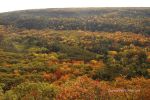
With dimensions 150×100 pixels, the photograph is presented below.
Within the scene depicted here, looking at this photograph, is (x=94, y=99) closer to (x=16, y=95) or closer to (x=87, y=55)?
(x=16, y=95)

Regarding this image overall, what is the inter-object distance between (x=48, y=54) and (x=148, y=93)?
139 metres

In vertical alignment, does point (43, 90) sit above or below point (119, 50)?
above

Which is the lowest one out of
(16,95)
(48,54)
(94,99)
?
(48,54)

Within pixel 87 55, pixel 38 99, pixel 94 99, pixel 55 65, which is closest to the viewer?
pixel 94 99

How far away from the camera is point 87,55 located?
181 metres

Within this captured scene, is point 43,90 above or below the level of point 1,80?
above

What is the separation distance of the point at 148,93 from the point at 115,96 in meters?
4.38

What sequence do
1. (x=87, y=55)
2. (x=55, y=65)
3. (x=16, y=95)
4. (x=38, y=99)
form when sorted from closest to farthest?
(x=38, y=99)
(x=16, y=95)
(x=55, y=65)
(x=87, y=55)

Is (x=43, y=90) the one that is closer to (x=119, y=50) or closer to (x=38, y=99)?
(x=38, y=99)

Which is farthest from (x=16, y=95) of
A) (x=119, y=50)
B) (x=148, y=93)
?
(x=119, y=50)

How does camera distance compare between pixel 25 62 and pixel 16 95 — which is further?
pixel 25 62

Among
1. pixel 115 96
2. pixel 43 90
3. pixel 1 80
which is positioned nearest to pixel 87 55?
pixel 1 80

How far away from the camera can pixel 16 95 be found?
212 ft

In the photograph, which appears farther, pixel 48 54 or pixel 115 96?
pixel 48 54
